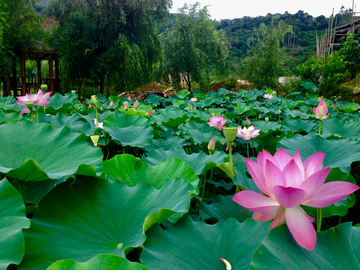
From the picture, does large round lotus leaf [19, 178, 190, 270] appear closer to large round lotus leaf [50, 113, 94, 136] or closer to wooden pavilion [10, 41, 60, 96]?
large round lotus leaf [50, 113, 94, 136]

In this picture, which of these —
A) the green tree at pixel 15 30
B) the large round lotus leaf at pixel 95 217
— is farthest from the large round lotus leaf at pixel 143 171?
the green tree at pixel 15 30

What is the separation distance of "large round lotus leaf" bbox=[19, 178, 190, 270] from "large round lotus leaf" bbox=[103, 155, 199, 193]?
4.3 inches

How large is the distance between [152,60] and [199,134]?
8.03 metres

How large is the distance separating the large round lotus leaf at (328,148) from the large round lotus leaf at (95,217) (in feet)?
2.23

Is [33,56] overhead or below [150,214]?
overhead

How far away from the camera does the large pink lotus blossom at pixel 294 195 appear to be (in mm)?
334

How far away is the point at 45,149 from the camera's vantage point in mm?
621

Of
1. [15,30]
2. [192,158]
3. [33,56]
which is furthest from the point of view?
[33,56]

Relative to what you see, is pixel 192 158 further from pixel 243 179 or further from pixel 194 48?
pixel 194 48

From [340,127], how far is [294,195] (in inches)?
61.5

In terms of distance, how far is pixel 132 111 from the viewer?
178cm

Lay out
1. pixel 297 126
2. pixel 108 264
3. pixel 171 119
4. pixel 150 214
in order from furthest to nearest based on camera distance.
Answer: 1. pixel 297 126
2. pixel 171 119
3. pixel 150 214
4. pixel 108 264

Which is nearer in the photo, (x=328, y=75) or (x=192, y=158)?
(x=192, y=158)

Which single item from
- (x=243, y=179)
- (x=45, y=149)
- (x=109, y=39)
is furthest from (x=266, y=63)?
(x=45, y=149)
